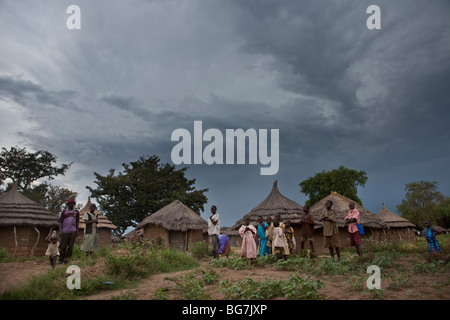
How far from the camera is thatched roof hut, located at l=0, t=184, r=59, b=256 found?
42.9ft

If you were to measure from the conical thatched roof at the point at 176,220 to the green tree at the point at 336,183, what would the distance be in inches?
910

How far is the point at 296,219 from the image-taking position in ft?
52.2

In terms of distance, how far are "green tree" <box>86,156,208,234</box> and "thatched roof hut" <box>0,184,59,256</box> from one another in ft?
60.2

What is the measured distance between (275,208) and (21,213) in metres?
Result: 12.1

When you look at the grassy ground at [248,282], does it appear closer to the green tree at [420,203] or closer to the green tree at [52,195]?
the green tree at [52,195]

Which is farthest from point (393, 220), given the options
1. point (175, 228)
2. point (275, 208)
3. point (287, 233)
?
point (287, 233)

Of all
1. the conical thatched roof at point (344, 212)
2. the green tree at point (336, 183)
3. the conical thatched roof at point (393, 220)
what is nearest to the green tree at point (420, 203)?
the green tree at point (336, 183)

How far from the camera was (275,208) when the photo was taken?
17.1 meters

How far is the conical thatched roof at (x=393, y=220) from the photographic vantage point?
24.7m
